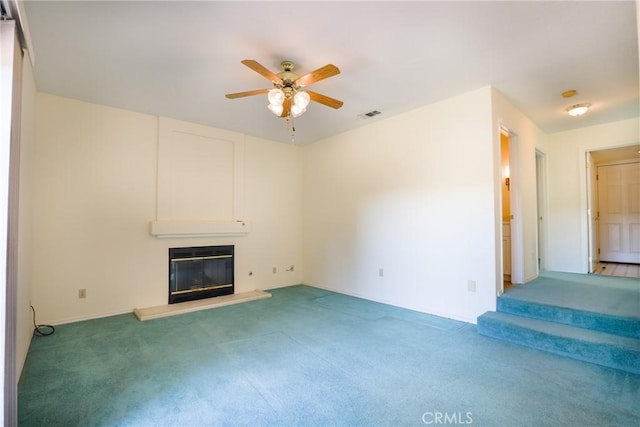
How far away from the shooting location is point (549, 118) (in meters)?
4.74

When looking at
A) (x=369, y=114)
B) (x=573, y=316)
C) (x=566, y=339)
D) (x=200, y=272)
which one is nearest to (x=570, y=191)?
(x=573, y=316)

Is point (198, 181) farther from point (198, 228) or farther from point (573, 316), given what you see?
point (573, 316)

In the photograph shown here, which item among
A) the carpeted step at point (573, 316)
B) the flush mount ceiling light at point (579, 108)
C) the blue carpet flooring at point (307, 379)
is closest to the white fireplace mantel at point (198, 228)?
the blue carpet flooring at point (307, 379)

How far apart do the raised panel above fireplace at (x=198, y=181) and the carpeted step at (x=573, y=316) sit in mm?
4054

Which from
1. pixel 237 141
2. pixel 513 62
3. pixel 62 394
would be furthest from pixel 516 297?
pixel 237 141

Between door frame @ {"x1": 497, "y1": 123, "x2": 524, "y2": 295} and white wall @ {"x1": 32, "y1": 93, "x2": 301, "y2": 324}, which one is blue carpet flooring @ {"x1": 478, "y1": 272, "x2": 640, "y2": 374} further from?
white wall @ {"x1": 32, "y1": 93, "x2": 301, "y2": 324}

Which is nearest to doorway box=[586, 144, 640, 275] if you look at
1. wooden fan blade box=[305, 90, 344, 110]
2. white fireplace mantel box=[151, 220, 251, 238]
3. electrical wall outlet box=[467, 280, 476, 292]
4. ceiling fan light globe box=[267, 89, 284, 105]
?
electrical wall outlet box=[467, 280, 476, 292]

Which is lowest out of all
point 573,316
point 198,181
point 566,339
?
point 566,339

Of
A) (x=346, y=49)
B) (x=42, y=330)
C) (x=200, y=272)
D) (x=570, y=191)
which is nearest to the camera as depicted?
(x=346, y=49)

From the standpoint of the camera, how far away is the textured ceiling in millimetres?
2289

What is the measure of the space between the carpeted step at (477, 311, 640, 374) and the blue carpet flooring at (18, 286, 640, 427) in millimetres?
87

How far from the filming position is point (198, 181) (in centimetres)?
492

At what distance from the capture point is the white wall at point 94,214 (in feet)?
12.2

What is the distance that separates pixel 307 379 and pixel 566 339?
243 centimetres
